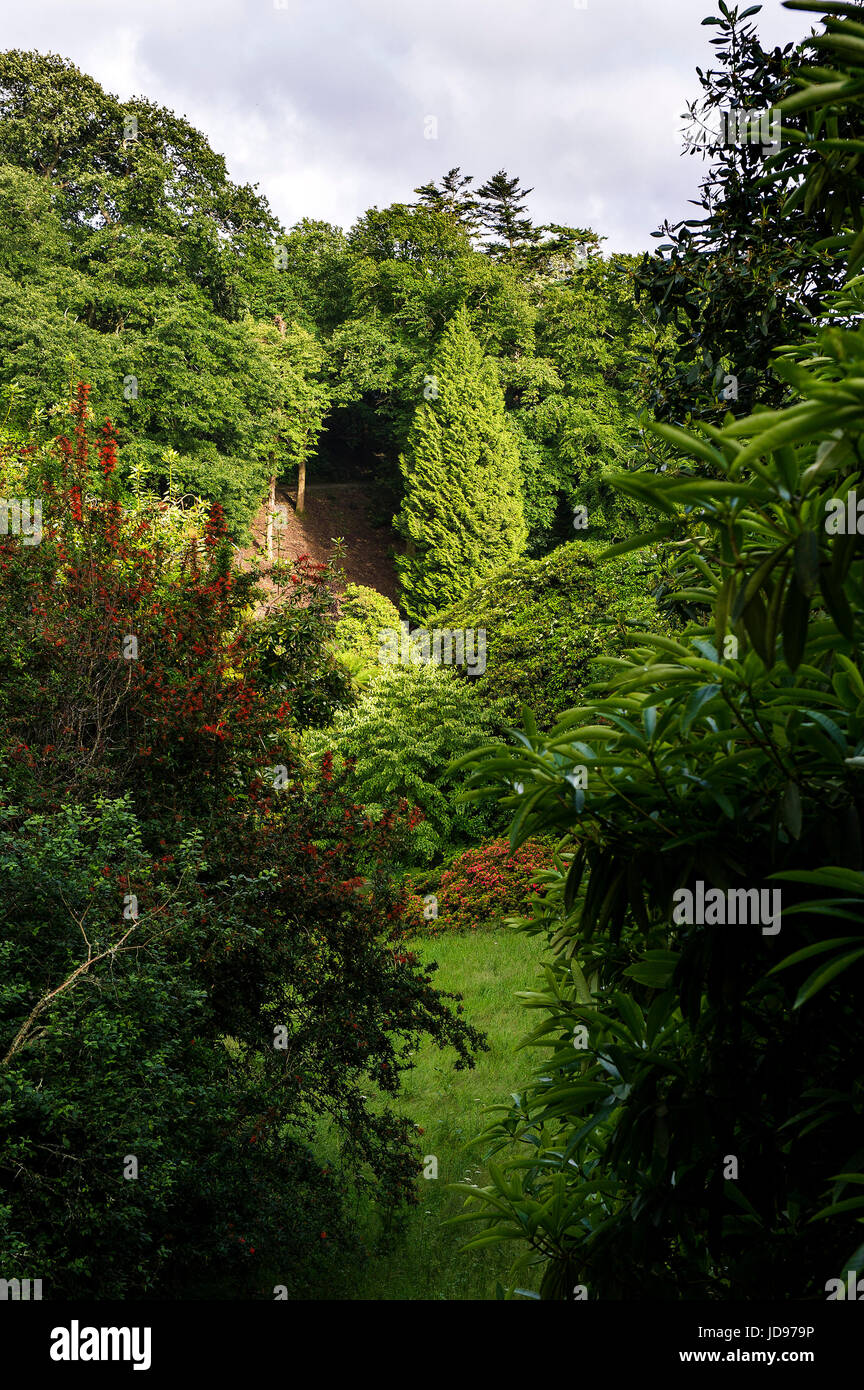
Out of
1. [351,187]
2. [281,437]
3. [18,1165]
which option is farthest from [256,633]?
[351,187]

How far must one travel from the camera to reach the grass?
4.76 meters

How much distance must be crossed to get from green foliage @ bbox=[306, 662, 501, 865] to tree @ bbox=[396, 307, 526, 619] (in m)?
11.9

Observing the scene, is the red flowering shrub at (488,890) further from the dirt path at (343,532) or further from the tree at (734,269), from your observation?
the dirt path at (343,532)

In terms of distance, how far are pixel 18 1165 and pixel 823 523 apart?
9.34 feet

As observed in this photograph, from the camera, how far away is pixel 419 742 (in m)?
14.2

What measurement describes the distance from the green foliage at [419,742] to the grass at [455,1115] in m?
3.23

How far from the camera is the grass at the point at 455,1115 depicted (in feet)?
15.6

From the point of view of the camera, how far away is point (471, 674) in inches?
637

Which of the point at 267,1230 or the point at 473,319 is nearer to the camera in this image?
the point at 267,1230

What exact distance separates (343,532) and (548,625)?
20360 millimetres

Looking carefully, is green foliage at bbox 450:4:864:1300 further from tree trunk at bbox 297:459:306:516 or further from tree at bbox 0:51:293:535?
tree trunk at bbox 297:459:306:516

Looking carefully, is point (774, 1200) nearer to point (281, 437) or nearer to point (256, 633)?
point (256, 633)

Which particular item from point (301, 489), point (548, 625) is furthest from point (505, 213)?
point (548, 625)

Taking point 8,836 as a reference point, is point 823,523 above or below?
above
